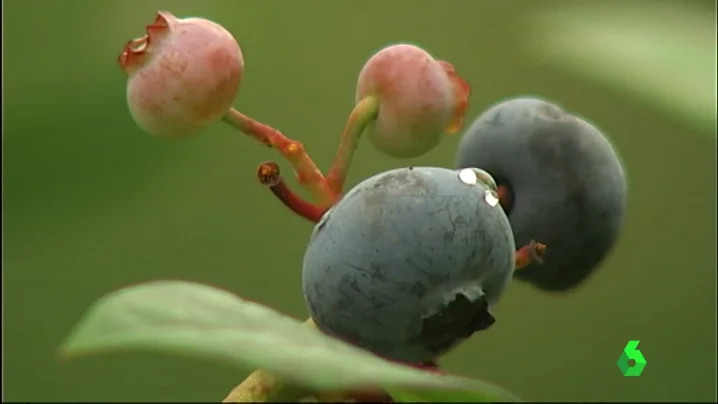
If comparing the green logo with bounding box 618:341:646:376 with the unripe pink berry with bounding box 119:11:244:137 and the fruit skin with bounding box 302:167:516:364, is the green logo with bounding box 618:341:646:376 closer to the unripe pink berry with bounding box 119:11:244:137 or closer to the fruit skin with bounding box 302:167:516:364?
the fruit skin with bounding box 302:167:516:364

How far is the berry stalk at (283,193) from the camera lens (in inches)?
18.3

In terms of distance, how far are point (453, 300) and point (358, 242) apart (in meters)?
0.05

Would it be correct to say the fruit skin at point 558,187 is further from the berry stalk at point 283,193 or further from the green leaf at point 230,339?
the green leaf at point 230,339

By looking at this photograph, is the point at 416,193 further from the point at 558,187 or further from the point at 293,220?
the point at 293,220

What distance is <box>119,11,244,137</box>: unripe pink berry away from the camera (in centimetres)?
48

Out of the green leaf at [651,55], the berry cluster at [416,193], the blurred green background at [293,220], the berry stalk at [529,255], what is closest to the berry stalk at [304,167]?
the berry cluster at [416,193]

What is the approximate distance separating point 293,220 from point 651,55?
1.86 metres

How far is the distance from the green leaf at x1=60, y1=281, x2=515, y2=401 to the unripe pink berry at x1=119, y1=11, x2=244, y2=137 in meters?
0.21

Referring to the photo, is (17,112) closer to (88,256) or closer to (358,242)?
(88,256)

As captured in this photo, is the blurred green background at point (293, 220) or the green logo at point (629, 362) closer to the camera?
the green logo at point (629, 362)

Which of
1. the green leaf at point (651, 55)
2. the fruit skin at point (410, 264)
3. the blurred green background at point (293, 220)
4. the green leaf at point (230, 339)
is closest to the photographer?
the green leaf at point (230, 339)

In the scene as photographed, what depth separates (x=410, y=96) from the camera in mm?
521

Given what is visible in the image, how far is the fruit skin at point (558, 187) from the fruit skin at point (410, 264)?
160 mm

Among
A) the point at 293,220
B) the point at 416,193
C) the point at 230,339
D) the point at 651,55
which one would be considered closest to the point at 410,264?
the point at 416,193
